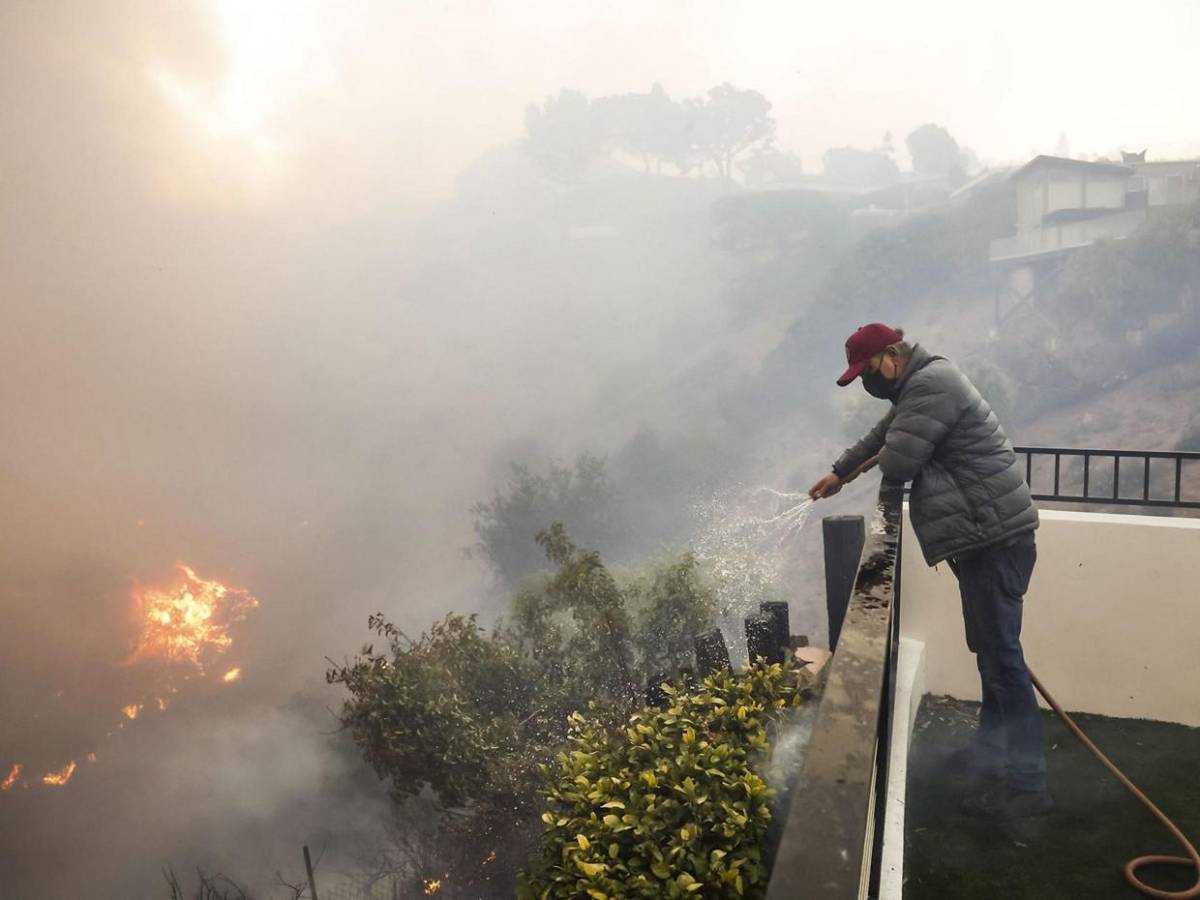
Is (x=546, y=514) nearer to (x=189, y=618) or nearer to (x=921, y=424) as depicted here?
(x=189, y=618)

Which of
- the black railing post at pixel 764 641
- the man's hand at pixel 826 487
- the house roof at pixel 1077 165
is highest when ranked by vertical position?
the house roof at pixel 1077 165

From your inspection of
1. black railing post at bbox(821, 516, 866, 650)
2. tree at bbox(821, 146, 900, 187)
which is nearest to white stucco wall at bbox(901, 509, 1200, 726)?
black railing post at bbox(821, 516, 866, 650)

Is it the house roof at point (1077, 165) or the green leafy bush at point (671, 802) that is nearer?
the green leafy bush at point (671, 802)

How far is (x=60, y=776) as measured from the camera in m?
34.5

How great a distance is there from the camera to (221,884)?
2969cm

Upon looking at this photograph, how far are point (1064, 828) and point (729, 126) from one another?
63.9m

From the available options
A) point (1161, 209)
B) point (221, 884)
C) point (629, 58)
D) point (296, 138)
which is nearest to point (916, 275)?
point (1161, 209)

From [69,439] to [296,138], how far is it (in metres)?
22.3

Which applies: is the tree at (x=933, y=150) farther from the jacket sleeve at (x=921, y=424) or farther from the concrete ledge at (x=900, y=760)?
the jacket sleeve at (x=921, y=424)

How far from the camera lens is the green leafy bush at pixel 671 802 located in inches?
65.3

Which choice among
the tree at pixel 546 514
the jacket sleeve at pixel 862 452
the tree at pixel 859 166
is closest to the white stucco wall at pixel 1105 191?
the tree at pixel 859 166

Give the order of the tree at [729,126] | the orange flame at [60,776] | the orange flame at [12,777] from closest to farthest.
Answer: the orange flame at [12,777]
the orange flame at [60,776]
the tree at [729,126]

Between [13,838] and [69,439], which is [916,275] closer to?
[69,439]

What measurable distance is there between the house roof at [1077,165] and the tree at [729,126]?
21281mm
